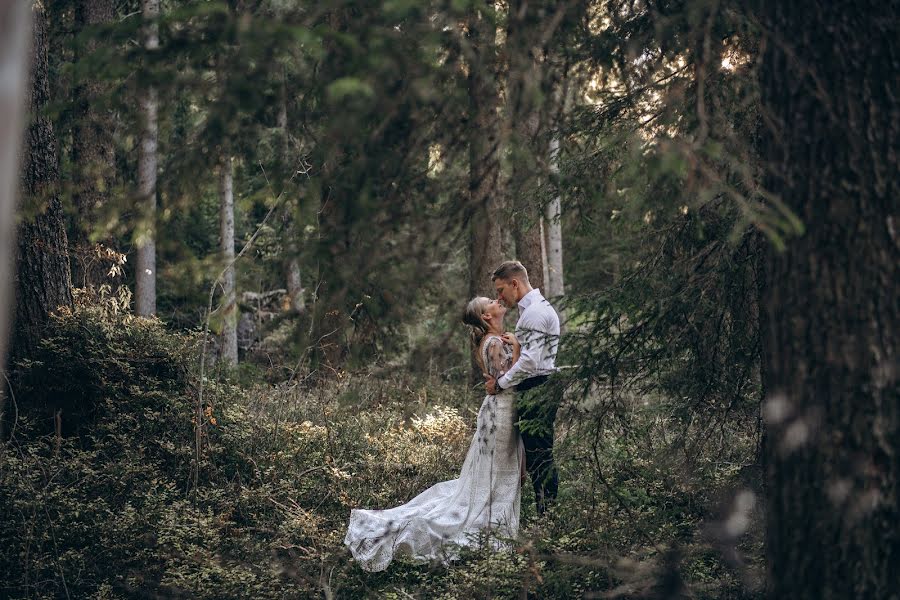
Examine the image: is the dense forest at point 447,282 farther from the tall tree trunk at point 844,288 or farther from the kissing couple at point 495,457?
the kissing couple at point 495,457

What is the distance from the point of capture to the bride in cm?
666

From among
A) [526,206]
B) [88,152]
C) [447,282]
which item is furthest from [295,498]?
[88,152]

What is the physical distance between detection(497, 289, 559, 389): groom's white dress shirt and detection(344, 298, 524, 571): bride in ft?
0.50

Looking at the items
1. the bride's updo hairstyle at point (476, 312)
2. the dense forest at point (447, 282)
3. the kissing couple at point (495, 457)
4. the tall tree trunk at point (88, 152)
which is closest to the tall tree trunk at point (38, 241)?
the dense forest at point (447, 282)

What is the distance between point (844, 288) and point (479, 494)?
4332mm

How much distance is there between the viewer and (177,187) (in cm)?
403

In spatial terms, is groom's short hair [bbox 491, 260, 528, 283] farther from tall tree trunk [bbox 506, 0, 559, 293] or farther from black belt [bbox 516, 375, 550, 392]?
tall tree trunk [bbox 506, 0, 559, 293]

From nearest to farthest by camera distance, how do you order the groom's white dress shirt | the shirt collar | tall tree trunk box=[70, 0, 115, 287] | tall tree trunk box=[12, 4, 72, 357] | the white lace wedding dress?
1. the white lace wedding dress
2. the groom's white dress shirt
3. the shirt collar
4. tall tree trunk box=[12, 4, 72, 357]
5. tall tree trunk box=[70, 0, 115, 287]

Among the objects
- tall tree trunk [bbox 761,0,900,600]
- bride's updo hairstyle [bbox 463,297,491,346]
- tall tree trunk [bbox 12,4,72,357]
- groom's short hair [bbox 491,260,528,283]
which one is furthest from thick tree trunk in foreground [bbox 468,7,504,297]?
tall tree trunk [bbox 12,4,72,357]

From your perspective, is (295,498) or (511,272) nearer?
(511,272)

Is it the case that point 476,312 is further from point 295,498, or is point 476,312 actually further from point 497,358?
point 295,498

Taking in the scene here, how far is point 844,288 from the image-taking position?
3.35m

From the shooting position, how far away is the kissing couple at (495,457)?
6668 mm

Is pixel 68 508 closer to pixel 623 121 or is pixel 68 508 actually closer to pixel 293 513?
pixel 293 513
